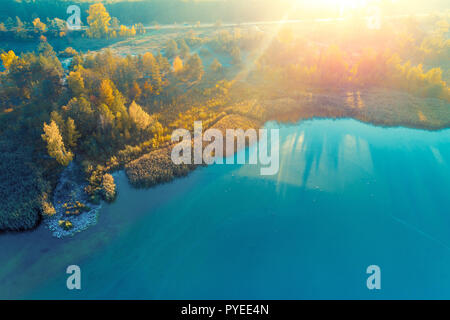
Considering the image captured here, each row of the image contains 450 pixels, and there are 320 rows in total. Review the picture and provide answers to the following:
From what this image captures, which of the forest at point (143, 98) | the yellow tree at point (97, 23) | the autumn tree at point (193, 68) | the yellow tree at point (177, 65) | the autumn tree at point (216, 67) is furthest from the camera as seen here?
the yellow tree at point (97, 23)

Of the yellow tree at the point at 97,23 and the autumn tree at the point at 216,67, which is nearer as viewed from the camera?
the autumn tree at the point at 216,67

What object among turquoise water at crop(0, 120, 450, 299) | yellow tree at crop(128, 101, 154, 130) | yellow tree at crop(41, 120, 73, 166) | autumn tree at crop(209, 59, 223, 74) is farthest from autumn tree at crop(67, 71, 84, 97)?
autumn tree at crop(209, 59, 223, 74)

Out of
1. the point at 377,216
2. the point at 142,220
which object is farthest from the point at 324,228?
the point at 142,220

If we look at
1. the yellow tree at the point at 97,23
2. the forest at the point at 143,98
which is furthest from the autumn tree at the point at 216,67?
the yellow tree at the point at 97,23

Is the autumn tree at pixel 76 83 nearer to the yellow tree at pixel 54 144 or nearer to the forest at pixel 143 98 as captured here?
the forest at pixel 143 98

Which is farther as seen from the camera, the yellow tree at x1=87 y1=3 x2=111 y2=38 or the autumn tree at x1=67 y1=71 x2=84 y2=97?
the yellow tree at x1=87 y1=3 x2=111 y2=38

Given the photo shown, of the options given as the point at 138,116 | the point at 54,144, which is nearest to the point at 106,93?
the point at 138,116

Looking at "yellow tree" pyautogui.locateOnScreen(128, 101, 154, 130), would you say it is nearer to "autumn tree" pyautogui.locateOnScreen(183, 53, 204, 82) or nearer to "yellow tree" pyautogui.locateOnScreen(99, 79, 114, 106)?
"yellow tree" pyautogui.locateOnScreen(99, 79, 114, 106)
